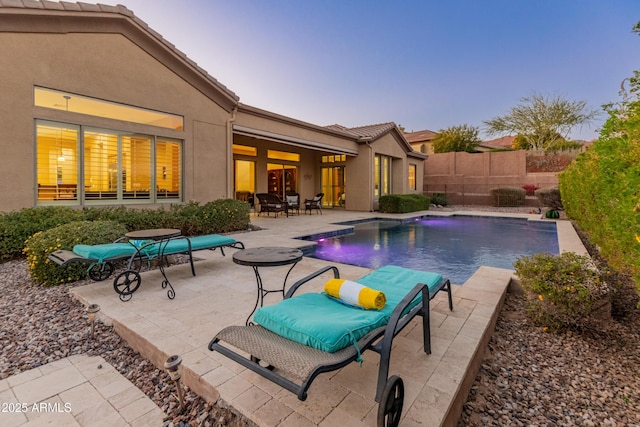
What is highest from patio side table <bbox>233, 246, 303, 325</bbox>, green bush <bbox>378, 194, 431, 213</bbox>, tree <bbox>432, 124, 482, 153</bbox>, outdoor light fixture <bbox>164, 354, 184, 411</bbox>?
tree <bbox>432, 124, 482, 153</bbox>

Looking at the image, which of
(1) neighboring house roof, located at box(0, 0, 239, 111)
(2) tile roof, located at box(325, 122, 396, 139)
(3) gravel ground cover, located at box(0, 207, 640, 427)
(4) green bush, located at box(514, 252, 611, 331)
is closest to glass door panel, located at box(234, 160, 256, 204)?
(2) tile roof, located at box(325, 122, 396, 139)

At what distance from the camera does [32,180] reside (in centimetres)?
614

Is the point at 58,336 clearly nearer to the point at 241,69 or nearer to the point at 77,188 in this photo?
the point at 77,188

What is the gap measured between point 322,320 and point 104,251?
11.1ft

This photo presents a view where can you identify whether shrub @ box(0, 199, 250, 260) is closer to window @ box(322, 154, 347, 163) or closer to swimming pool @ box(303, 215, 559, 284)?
swimming pool @ box(303, 215, 559, 284)

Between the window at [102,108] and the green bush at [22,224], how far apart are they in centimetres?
215

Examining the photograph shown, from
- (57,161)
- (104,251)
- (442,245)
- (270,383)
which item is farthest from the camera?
(442,245)

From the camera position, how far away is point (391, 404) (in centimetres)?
159

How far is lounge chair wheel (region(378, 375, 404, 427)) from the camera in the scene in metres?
1.47

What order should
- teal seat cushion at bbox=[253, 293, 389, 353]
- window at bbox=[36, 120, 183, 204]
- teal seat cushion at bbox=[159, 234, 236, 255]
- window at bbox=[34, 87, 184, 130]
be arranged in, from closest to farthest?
1. teal seat cushion at bbox=[253, 293, 389, 353]
2. teal seat cushion at bbox=[159, 234, 236, 255]
3. window at bbox=[34, 87, 184, 130]
4. window at bbox=[36, 120, 183, 204]

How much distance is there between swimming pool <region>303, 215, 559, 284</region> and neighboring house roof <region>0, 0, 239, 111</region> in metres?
5.31

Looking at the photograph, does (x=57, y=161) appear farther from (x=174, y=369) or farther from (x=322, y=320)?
(x=322, y=320)

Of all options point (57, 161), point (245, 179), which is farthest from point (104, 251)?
point (245, 179)

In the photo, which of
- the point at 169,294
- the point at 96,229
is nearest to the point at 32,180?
the point at 96,229
